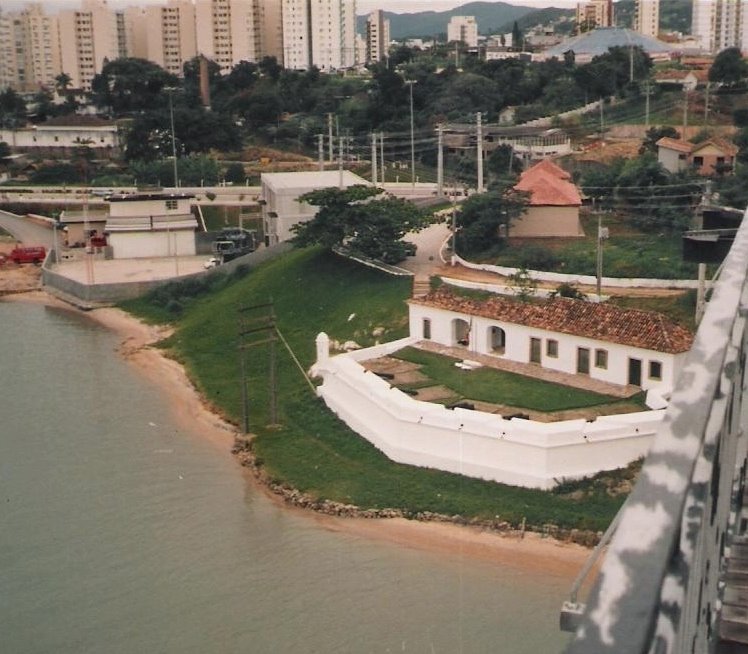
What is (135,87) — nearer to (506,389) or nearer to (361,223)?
(361,223)

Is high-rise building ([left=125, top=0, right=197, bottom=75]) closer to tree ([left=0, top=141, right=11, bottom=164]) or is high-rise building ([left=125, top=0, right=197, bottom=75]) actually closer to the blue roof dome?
the blue roof dome

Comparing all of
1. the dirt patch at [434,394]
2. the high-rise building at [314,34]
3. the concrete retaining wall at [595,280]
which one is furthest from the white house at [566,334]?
the high-rise building at [314,34]

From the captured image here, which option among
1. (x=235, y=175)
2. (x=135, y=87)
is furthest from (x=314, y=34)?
(x=235, y=175)

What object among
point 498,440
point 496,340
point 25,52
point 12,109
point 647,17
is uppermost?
point 647,17

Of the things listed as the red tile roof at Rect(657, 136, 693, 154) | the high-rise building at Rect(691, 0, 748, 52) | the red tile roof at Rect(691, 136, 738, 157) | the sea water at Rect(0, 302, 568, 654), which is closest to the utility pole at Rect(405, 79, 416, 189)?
the red tile roof at Rect(657, 136, 693, 154)

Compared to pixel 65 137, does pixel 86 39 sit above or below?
above

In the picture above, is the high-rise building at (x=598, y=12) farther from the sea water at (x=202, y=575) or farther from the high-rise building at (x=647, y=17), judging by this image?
the sea water at (x=202, y=575)
